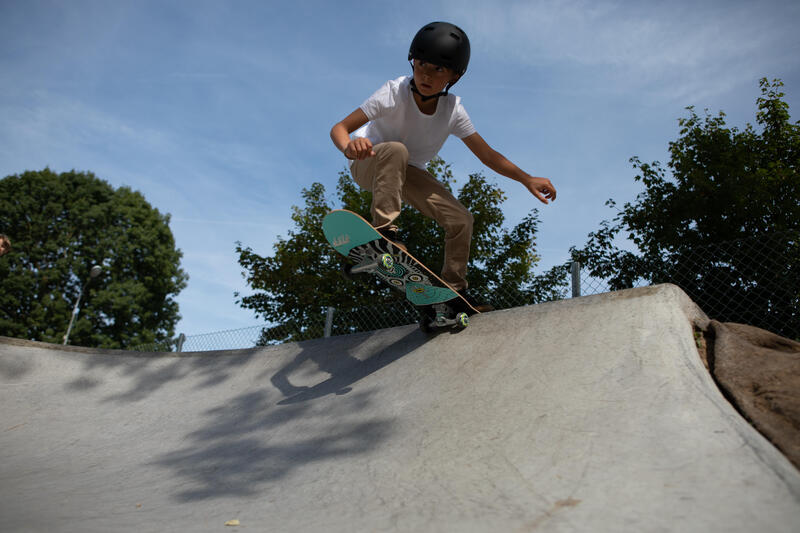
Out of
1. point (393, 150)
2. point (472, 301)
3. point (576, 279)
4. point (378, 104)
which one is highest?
point (378, 104)

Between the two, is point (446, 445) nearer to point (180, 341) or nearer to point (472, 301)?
point (472, 301)

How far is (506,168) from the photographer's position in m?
4.16

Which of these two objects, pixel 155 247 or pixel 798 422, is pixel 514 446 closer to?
pixel 798 422

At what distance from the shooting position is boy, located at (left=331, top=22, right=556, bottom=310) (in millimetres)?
3619

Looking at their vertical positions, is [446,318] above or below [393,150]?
below

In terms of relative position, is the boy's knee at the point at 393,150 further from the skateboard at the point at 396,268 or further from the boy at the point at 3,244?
the boy at the point at 3,244

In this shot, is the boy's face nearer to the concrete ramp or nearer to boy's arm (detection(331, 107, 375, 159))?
boy's arm (detection(331, 107, 375, 159))

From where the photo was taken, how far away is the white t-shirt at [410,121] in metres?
3.82

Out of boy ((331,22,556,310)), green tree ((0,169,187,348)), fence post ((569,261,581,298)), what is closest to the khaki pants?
boy ((331,22,556,310))

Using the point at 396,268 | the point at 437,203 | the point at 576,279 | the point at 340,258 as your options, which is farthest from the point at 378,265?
the point at 340,258

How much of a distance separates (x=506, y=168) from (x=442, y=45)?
3.70 feet

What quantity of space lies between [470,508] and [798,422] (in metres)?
1.43

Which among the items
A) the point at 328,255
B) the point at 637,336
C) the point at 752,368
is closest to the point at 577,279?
the point at 637,336

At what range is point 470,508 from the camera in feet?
6.24
